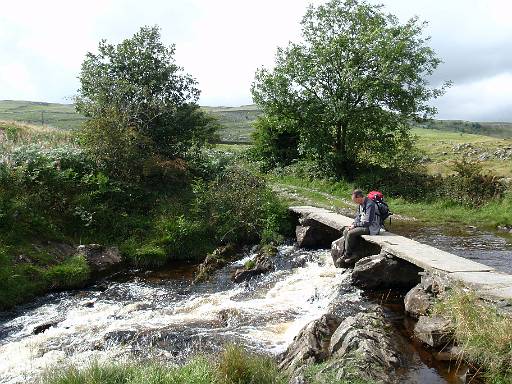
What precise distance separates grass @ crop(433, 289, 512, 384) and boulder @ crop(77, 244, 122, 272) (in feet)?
33.2

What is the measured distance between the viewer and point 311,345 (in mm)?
7484

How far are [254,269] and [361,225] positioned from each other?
3.39 metres

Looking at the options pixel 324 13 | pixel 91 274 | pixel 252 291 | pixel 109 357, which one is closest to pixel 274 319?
pixel 252 291

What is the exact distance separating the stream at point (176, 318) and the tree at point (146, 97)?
783 centimetres

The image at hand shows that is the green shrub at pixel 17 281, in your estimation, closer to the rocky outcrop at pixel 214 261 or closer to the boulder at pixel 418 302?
the rocky outcrop at pixel 214 261

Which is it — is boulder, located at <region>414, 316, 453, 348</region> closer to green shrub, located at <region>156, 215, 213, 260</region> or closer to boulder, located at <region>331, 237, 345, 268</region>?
boulder, located at <region>331, 237, 345, 268</region>

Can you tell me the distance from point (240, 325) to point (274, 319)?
80 centimetres

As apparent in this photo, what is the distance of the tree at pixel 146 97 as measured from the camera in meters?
20.3

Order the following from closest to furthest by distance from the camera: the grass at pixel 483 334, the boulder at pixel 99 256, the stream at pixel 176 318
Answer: the grass at pixel 483 334
the stream at pixel 176 318
the boulder at pixel 99 256

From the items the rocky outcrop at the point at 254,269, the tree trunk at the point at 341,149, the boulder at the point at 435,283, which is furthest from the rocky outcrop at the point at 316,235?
the tree trunk at the point at 341,149

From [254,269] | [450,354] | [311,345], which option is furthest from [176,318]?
[450,354]

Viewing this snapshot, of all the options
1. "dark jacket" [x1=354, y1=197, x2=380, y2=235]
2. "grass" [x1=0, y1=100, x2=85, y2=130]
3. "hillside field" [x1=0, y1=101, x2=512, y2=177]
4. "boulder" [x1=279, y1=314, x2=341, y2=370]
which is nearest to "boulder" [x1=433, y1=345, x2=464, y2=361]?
"boulder" [x1=279, y1=314, x2=341, y2=370]

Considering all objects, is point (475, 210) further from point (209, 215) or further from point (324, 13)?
point (324, 13)

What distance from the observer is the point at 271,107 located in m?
28.3
